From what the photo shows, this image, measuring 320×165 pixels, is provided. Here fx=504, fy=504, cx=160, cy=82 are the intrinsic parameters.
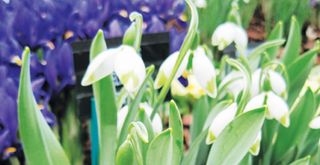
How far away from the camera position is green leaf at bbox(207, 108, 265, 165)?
52cm

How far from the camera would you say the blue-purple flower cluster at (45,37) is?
27.3 inches

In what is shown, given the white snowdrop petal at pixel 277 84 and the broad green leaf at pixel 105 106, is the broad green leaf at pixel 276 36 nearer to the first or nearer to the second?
the white snowdrop petal at pixel 277 84

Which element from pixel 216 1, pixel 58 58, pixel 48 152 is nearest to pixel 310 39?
pixel 216 1

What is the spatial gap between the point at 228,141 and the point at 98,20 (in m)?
0.37

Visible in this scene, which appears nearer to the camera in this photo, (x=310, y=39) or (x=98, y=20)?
(x=98, y=20)

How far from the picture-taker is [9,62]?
0.70 metres

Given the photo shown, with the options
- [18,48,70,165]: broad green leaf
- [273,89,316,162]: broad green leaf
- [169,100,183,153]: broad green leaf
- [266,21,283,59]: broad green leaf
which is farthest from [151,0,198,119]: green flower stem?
[266,21,283,59]: broad green leaf

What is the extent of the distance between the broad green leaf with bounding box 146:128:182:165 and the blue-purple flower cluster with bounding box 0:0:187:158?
0.86ft

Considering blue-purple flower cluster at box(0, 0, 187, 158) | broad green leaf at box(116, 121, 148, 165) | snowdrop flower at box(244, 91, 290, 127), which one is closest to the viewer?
broad green leaf at box(116, 121, 148, 165)

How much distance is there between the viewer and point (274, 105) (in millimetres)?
582

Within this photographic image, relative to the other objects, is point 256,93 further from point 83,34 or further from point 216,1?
point 216,1

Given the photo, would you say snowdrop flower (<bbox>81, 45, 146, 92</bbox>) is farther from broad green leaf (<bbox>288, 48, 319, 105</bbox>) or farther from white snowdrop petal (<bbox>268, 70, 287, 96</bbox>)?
broad green leaf (<bbox>288, 48, 319, 105</bbox>)

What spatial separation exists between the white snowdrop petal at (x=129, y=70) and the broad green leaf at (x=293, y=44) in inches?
15.9

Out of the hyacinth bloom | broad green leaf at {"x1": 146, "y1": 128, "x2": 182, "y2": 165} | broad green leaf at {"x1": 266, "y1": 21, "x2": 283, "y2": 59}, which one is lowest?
broad green leaf at {"x1": 146, "y1": 128, "x2": 182, "y2": 165}
